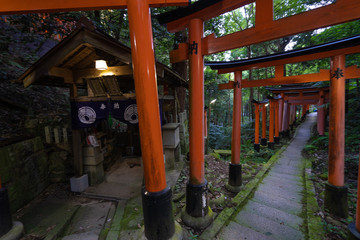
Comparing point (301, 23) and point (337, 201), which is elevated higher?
point (301, 23)

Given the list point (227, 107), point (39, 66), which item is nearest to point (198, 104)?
point (39, 66)

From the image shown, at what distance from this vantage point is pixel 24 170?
4.92 meters

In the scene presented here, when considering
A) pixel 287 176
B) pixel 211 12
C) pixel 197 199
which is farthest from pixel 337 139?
pixel 211 12

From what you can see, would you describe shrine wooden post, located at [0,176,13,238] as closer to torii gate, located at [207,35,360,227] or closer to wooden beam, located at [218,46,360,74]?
wooden beam, located at [218,46,360,74]

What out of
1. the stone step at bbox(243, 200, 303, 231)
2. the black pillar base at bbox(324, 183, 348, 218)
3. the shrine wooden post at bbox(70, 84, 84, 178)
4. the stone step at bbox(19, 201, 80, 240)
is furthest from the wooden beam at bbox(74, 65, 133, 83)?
the black pillar base at bbox(324, 183, 348, 218)

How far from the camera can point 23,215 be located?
4.46 metres

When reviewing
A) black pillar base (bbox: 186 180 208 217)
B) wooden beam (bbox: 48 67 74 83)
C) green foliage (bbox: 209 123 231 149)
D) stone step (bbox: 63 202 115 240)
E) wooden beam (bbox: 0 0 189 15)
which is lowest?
green foliage (bbox: 209 123 231 149)

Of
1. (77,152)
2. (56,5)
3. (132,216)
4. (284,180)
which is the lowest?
(284,180)

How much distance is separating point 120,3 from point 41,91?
31.1ft

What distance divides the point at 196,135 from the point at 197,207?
1764mm

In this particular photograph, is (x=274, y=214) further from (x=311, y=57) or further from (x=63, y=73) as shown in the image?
(x=63, y=73)

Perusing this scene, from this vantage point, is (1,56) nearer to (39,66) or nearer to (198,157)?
(39,66)

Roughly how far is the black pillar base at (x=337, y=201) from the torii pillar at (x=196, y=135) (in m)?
3.78

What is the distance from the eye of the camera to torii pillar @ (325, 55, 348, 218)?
4.43 meters
